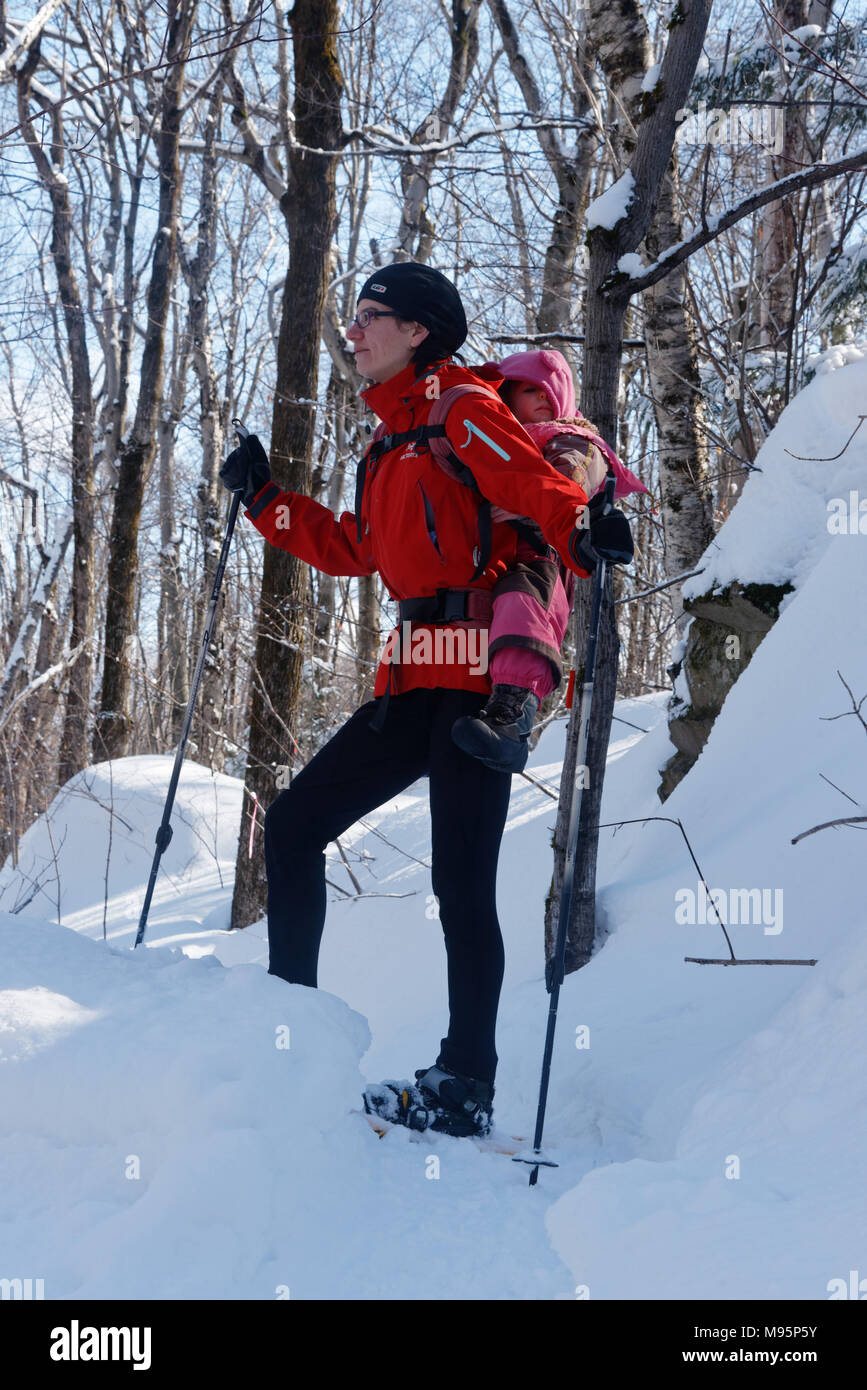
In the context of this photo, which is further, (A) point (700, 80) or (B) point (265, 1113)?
(A) point (700, 80)

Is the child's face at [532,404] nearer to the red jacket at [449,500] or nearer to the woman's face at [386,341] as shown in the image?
the red jacket at [449,500]

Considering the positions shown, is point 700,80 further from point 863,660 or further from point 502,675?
point 502,675

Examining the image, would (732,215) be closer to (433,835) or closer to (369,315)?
(369,315)

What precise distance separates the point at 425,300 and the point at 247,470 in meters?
0.72

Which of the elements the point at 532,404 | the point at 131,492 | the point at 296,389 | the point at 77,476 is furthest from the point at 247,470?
the point at 77,476

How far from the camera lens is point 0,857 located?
31.8 feet

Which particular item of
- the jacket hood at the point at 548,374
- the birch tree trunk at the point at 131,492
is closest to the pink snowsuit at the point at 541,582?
the jacket hood at the point at 548,374

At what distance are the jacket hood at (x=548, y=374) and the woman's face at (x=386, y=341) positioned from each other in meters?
0.32

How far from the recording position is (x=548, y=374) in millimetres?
2902

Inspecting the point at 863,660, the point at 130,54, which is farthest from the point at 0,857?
the point at 863,660

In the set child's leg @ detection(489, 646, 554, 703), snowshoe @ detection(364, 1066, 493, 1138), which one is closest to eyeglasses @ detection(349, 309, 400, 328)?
child's leg @ detection(489, 646, 554, 703)

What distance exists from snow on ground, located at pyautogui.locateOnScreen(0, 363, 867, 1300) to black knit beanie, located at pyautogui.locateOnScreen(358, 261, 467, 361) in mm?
1681

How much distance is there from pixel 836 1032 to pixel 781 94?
20.3 feet

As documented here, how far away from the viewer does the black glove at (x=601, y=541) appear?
2211mm
